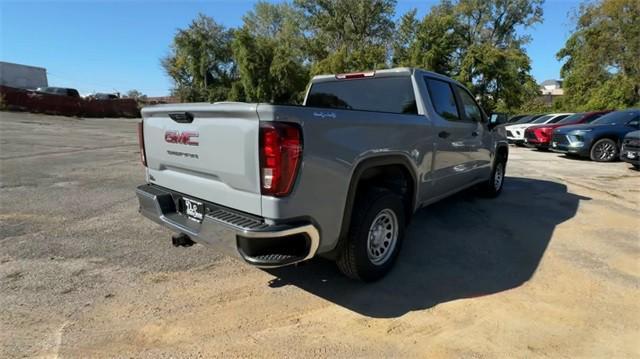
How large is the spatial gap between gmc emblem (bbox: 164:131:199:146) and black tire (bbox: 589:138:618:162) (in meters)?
12.8

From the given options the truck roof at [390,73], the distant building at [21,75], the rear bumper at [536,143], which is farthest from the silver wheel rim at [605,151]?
the distant building at [21,75]

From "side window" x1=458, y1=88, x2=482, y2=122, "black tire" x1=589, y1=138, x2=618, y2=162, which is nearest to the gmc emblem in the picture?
"side window" x1=458, y1=88, x2=482, y2=122

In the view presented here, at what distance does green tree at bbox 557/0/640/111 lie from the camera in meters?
25.5


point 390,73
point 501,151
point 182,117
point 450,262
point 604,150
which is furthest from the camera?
point 604,150

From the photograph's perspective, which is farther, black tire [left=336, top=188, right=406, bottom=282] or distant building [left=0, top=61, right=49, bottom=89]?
distant building [left=0, top=61, right=49, bottom=89]

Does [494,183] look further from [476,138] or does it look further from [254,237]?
[254,237]

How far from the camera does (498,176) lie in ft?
21.5

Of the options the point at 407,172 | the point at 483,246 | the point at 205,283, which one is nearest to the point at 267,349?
the point at 205,283

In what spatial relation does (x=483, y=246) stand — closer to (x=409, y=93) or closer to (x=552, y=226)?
(x=552, y=226)

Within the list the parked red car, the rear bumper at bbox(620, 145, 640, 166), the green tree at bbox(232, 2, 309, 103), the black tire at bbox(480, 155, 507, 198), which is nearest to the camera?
the black tire at bbox(480, 155, 507, 198)

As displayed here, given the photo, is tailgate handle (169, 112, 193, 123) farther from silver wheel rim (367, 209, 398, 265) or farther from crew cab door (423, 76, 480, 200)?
crew cab door (423, 76, 480, 200)

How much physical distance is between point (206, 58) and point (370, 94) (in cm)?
4660

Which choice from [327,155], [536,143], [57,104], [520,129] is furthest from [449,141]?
[57,104]

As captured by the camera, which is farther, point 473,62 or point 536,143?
point 473,62
